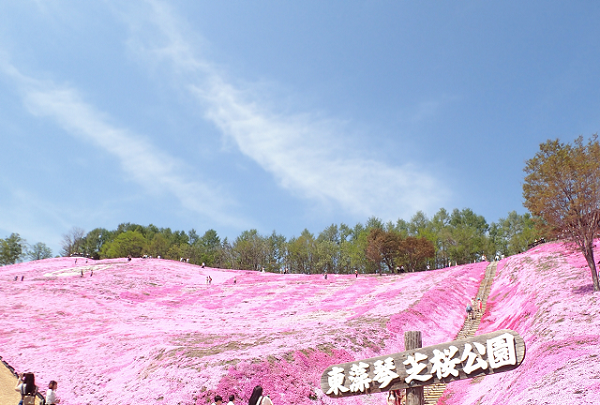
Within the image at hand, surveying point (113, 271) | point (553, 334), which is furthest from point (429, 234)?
point (553, 334)

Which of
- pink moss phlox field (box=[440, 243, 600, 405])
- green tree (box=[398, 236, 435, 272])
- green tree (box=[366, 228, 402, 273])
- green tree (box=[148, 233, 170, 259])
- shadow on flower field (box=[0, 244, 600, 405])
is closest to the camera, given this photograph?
pink moss phlox field (box=[440, 243, 600, 405])

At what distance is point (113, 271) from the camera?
72.8m

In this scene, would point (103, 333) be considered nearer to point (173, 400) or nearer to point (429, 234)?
point (173, 400)

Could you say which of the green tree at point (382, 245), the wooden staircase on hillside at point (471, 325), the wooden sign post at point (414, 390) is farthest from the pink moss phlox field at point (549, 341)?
the green tree at point (382, 245)

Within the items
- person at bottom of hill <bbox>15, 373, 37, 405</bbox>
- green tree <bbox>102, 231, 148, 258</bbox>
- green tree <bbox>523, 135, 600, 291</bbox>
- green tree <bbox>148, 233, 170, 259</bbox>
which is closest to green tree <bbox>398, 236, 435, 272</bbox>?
green tree <bbox>523, 135, 600, 291</bbox>

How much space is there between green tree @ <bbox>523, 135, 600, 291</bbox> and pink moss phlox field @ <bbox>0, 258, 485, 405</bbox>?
460 inches

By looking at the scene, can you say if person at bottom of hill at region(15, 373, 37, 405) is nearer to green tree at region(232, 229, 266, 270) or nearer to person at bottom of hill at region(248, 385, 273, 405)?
person at bottom of hill at region(248, 385, 273, 405)

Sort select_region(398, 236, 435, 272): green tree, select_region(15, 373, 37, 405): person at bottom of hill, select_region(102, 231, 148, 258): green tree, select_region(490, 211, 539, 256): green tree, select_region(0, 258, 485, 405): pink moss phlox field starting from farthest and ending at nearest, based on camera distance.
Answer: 1. select_region(102, 231, 148, 258): green tree
2. select_region(490, 211, 539, 256): green tree
3. select_region(398, 236, 435, 272): green tree
4. select_region(0, 258, 485, 405): pink moss phlox field
5. select_region(15, 373, 37, 405): person at bottom of hill

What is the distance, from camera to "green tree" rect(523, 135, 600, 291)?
96.5 feet

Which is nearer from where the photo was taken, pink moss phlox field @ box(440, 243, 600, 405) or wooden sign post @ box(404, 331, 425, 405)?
wooden sign post @ box(404, 331, 425, 405)

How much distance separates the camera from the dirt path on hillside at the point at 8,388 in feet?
66.6

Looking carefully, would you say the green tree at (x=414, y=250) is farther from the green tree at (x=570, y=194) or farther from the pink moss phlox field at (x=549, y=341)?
the green tree at (x=570, y=194)

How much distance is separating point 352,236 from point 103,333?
104 meters

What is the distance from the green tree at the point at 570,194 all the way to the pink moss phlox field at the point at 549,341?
4106mm
